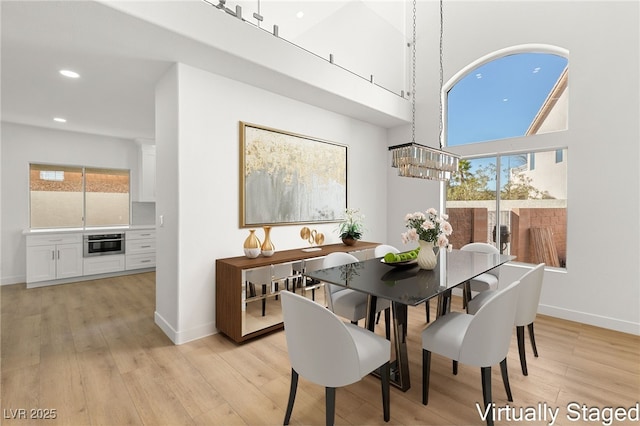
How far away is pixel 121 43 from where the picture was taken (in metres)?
2.46

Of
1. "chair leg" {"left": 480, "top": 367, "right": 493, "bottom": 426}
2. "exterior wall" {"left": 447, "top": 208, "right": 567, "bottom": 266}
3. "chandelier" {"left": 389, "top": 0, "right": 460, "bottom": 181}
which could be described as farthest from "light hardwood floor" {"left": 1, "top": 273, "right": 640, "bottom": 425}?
"chandelier" {"left": 389, "top": 0, "right": 460, "bottom": 181}

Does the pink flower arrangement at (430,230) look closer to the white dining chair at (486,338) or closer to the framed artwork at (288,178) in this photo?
the white dining chair at (486,338)

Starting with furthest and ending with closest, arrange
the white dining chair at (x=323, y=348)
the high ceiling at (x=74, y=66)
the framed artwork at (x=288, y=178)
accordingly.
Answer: the framed artwork at (x=288, y=178)
the high ceiling at (x=74, y=66)
the white dining chair at (x=323, y=348)

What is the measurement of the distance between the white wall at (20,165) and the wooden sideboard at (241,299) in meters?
4.50

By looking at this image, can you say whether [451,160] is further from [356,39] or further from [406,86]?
[356,39]

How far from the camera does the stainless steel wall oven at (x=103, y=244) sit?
5164 mm

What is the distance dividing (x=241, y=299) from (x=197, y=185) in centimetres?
121

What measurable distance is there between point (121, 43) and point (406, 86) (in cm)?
402

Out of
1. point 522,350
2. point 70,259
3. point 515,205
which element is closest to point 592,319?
point 515,205

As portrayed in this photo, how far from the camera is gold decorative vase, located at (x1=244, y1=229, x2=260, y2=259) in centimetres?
312

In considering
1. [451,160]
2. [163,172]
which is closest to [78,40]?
[163,172]

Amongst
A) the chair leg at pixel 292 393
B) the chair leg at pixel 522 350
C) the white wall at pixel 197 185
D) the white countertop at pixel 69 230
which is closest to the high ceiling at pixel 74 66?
the white wall at pixel 197 185

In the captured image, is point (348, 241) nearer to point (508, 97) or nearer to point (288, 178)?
point (288, 178)

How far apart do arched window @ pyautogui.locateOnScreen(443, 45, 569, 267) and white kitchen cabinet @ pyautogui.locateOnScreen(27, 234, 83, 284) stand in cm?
632
